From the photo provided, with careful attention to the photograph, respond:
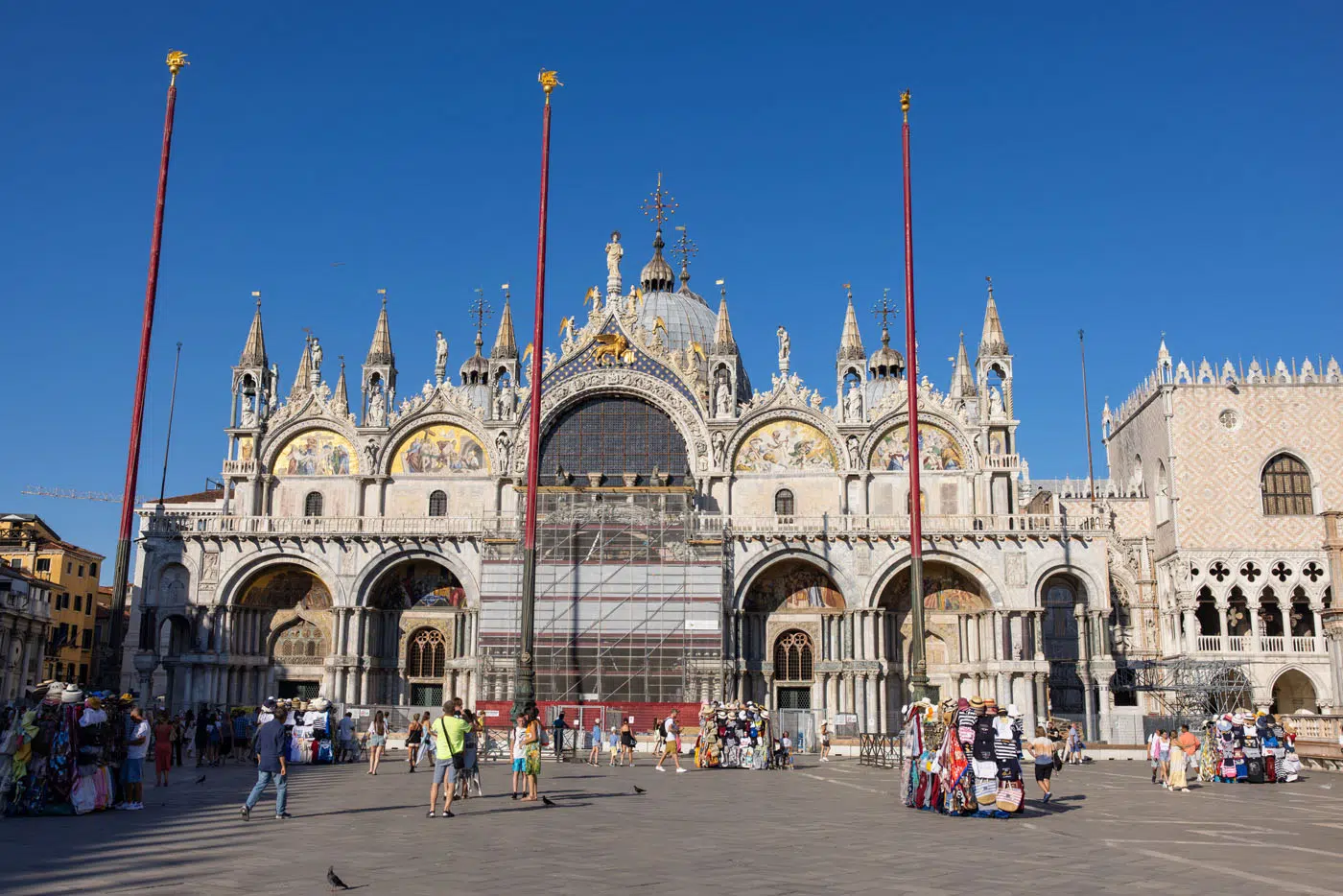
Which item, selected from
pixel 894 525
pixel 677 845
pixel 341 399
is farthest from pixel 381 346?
pixel 677 845

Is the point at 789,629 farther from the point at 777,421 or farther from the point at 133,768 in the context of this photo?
the point at 133,768

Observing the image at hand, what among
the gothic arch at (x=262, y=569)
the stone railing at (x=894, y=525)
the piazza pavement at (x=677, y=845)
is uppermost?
the stone railing at (x=894, y=525)

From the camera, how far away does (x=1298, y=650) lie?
44094mm

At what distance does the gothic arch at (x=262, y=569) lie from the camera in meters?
41.8

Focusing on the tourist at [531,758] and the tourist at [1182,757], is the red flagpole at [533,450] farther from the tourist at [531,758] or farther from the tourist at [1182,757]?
the tourist at [1182,757]

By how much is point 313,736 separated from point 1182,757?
724 inches

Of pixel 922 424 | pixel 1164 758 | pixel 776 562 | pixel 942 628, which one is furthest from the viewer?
pixel 922 424

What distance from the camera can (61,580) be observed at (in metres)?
64.0

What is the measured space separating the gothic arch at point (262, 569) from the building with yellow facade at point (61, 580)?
24258mm

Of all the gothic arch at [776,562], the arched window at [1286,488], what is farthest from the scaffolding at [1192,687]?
the gothic arch at [776,562]

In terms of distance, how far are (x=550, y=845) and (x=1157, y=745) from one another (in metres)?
15.0

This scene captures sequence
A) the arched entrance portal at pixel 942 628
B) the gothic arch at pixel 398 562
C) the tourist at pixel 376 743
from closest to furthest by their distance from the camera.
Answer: the tourist at pixel 376 743 → the arched entrance portal at pixel 942 628 → the gothic arch at pixel 398 562

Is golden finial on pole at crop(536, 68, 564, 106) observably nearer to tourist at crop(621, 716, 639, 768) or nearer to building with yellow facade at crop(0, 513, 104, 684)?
tourist at crop(621, 716, 639, 768)

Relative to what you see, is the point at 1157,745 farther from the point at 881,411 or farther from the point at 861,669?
the point at 881,411
